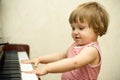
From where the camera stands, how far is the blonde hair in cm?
118

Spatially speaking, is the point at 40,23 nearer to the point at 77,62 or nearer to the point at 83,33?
the point at 83,33

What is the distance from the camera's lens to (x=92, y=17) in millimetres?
1181

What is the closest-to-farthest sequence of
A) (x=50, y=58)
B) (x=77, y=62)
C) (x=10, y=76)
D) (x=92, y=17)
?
(x=10, y=76)
(x=77, y=62)
(x=92, y=17)
(x=50, y=58)

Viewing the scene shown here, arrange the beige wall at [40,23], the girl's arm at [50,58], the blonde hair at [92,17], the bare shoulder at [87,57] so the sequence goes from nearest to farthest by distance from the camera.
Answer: the bare shoulder at [87,57], the blonde hair at [92,17], the girl's arm at [50,58], the beige wall at [40,23]

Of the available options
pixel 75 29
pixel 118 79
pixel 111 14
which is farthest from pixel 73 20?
pixel 118 79

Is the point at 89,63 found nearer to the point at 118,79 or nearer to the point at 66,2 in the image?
the point at 66,2

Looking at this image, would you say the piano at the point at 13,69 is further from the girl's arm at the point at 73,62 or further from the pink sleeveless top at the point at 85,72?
the pink sleeveless top at the point at 85,72

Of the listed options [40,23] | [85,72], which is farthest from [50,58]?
[40,23]

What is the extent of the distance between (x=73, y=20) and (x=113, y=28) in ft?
3.70

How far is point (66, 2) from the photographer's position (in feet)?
6.70

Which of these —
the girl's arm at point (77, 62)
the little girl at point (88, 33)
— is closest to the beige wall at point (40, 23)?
the little girl at point (88, 33)

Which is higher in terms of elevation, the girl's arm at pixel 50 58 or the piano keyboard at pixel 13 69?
the piano keyboard at pixel 13 69

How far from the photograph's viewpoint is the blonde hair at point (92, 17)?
118cm

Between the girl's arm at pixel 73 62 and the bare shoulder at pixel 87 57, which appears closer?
the girl's arm at pixel 73 62
